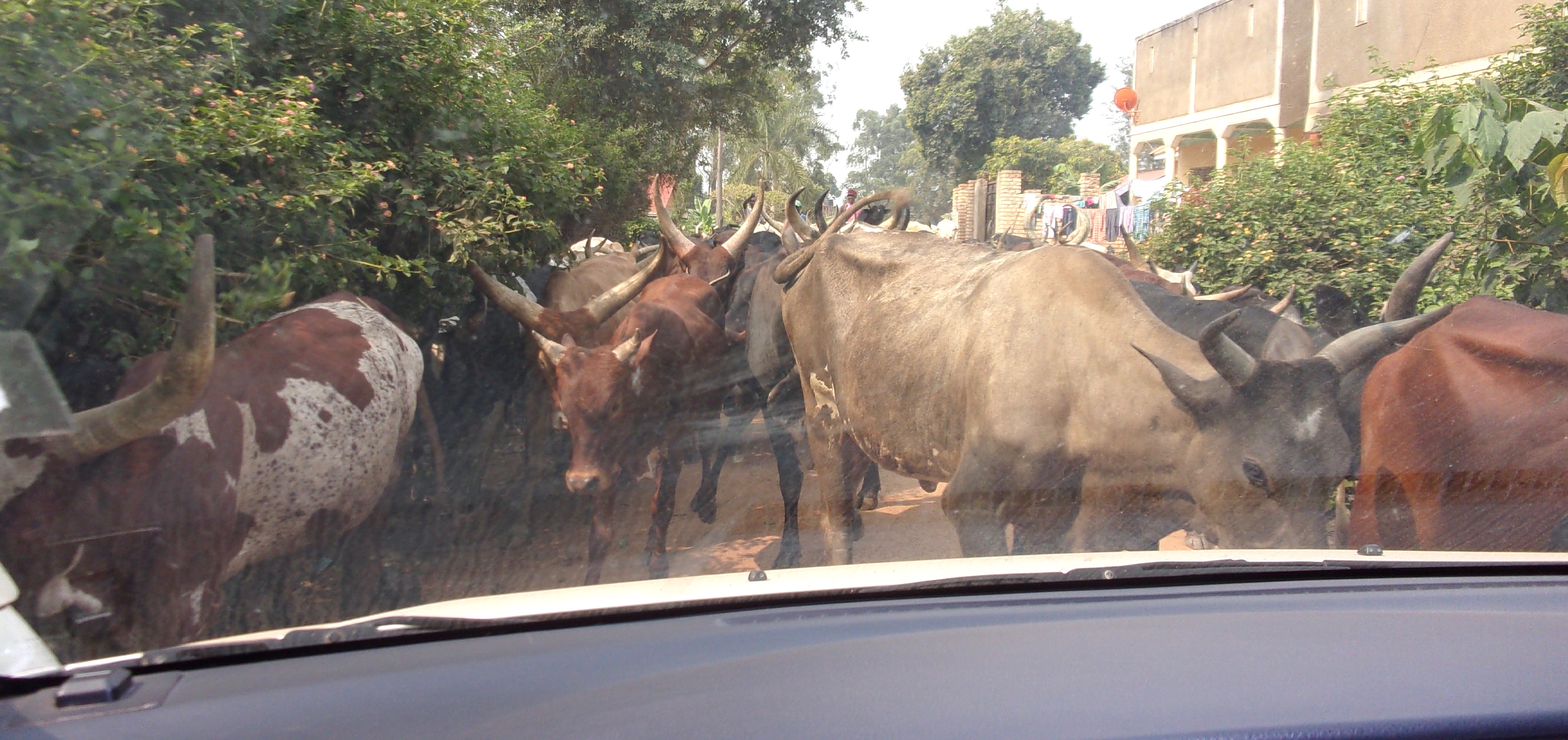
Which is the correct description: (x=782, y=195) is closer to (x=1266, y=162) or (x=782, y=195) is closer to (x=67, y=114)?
(x=1266, y=162)

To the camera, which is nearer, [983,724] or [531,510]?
[983,724]

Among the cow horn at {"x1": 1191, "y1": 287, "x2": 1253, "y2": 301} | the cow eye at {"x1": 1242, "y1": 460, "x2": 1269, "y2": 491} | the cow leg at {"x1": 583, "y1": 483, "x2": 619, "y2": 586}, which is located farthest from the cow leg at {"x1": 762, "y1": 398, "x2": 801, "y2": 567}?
the cow eye at {"x1": 1242, "y1": 460, "x2": 1269, "y2": 491}

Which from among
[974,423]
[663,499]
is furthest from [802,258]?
[974,423]

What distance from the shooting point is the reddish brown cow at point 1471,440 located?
331 cm

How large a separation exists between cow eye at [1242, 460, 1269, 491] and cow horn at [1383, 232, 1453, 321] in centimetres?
121

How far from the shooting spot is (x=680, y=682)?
6.01 feet

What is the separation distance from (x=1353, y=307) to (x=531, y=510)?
4.16 meters

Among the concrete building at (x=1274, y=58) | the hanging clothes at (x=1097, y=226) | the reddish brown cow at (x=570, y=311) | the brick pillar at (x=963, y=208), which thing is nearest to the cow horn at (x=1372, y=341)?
the reddish brown cow at (x=570, y=311)

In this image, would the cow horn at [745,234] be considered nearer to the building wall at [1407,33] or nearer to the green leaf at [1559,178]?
the green leaf at [1559,178]

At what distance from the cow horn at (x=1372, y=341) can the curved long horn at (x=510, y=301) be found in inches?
145

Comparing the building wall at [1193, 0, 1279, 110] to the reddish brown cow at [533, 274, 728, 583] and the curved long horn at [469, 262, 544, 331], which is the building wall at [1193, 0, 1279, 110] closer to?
the reddish brown cow at [533, 274, 728, 583]

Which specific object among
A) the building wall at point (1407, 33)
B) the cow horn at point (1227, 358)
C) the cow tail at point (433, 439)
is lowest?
the cow tail at point (433, 439)

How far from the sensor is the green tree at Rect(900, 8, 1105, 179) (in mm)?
17094

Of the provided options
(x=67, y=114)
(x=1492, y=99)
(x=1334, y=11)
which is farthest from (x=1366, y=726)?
(x=1334, y=11)
